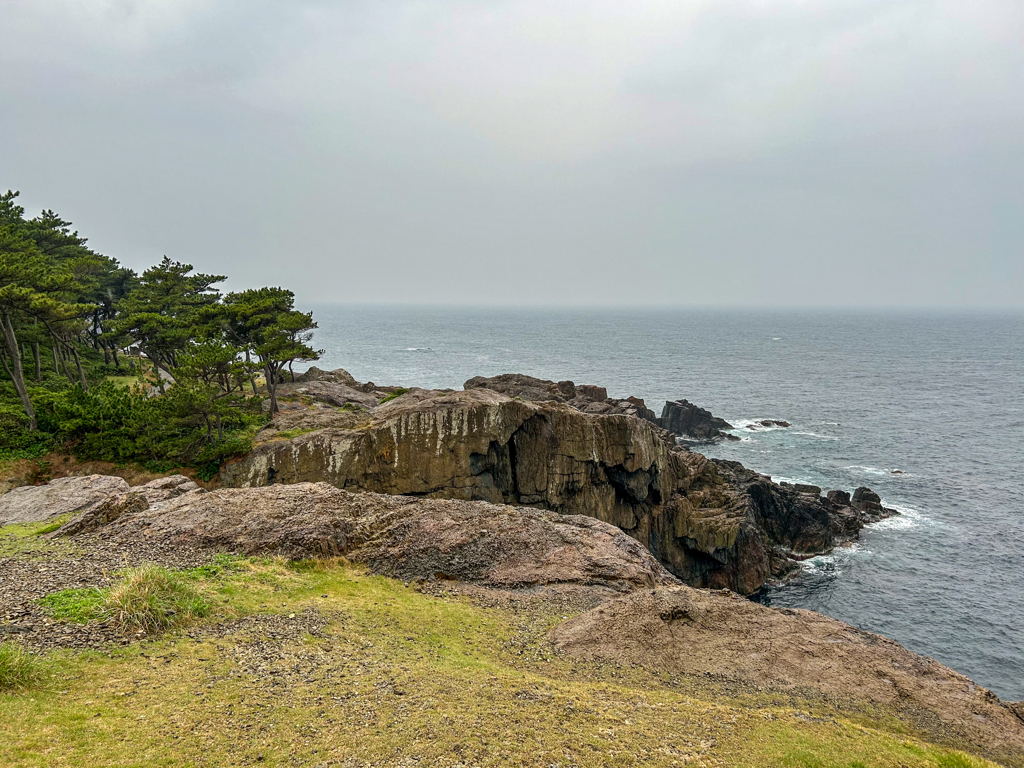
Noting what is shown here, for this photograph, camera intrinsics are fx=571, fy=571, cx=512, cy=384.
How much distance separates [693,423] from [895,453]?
27.5 m

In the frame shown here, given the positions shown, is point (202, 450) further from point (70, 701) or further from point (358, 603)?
point (70, 701)

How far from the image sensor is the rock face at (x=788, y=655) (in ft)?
53.1

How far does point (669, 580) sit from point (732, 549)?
77.3 feet

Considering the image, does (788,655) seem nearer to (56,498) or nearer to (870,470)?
(56,498)

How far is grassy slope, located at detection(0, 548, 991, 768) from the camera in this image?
11.8 m

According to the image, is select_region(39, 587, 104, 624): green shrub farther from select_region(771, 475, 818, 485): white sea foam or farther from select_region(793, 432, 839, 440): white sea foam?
select_region(793, 432, 839, 440): white sea foam

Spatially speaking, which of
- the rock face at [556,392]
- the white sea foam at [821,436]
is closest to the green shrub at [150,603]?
the rock face at [556,392]

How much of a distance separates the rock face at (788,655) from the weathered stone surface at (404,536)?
12.9 feet

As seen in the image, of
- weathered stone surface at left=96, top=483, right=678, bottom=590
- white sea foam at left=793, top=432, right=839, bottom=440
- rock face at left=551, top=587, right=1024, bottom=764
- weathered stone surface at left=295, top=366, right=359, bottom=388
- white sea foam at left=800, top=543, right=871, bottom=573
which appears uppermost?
weathered stone surface at left=295, top=366, right=359, bottom=388

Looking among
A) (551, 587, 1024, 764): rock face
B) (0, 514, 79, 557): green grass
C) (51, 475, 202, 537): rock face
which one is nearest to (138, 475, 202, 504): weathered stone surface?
(51, 475, 202, 537): rock face

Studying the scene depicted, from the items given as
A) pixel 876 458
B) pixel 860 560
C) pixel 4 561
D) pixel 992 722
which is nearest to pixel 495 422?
pixel 4 561

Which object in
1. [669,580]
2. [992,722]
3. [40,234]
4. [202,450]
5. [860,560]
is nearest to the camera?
[992,722]

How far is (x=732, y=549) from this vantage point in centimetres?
4753

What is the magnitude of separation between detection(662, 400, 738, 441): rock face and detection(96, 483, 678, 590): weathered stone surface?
65031 millimetres
